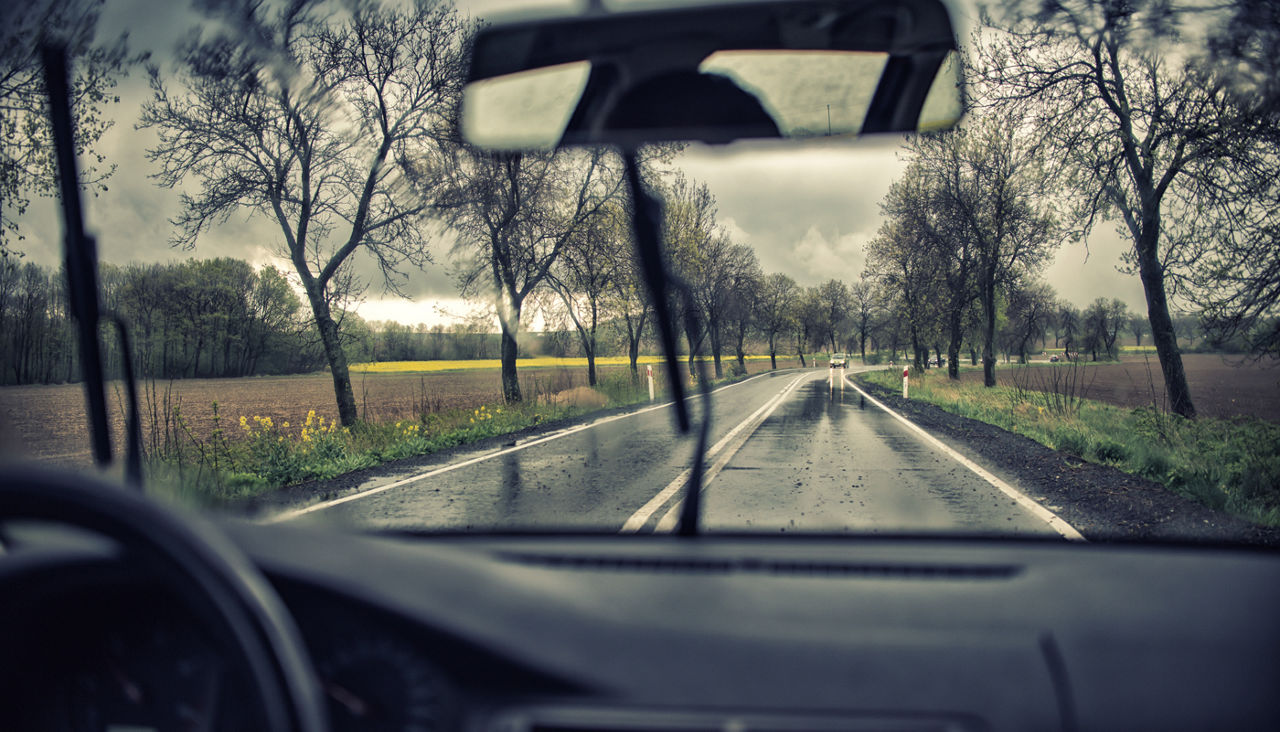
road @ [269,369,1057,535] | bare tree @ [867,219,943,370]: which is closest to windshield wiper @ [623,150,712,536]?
road @ [269,369,1057,535]

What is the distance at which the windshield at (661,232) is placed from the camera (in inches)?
97.0

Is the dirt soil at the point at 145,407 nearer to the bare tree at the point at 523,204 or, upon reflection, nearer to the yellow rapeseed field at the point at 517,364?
the yellow rapeseed field at the point at 517,364

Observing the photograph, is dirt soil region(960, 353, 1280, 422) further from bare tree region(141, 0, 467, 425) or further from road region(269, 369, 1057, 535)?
bare tree region(141, 0, 467, 425)

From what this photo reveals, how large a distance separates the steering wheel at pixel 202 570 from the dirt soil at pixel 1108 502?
258 centimetres

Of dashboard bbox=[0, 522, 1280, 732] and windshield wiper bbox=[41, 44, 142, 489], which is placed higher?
windshield wiper bbox=[41, 44, 142, 489]

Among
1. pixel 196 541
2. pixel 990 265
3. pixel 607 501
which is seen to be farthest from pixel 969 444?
pixel 990 265

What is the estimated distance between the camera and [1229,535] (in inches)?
91.2

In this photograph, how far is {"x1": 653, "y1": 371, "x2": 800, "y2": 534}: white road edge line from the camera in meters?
2.71

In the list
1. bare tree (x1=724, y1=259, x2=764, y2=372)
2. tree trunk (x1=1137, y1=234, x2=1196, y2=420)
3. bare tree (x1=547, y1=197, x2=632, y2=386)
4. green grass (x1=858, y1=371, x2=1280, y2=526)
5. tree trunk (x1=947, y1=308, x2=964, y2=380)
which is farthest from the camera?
tree trunk (x1=947, y1=308, x2=964, y2=380)

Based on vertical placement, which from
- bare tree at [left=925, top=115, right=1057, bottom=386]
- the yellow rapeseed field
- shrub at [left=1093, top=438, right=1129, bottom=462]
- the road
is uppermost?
bare tree at [left=925, top=115, right=1057, bottom=386]

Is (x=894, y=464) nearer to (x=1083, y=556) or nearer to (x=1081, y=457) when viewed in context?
(x=1081, y=457)

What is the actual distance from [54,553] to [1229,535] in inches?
137

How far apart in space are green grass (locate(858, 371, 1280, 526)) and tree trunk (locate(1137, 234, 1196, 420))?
156 mm

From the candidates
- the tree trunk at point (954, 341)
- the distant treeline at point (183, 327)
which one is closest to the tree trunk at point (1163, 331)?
the distant treeline at point (183, 327)
